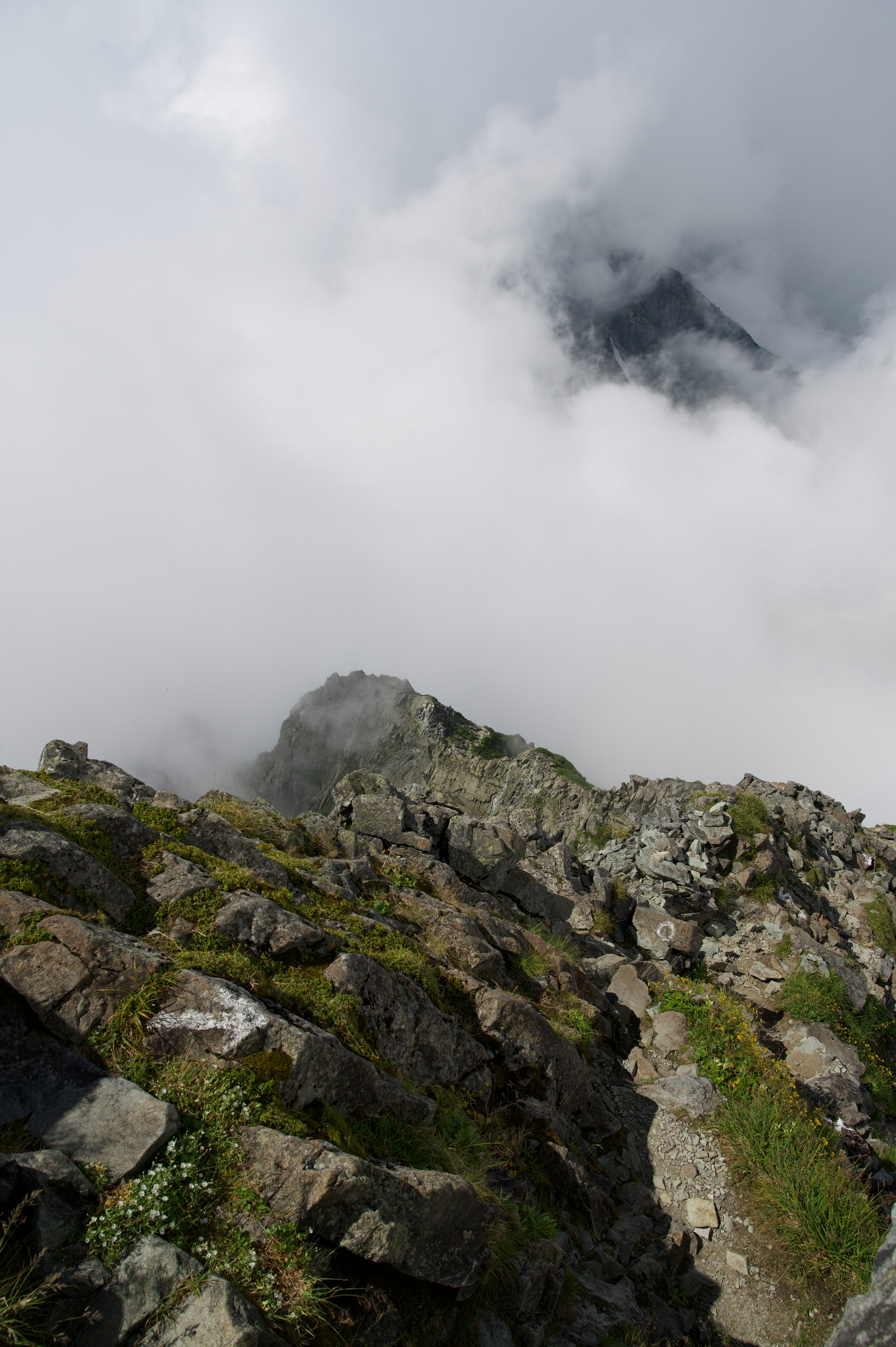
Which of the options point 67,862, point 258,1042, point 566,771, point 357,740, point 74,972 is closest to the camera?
point 74,972

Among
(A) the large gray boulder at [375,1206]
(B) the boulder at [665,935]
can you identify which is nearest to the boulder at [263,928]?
(A) the large gray boulder at [375,1206]

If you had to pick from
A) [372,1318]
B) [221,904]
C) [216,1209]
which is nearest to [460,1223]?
[372,1318]

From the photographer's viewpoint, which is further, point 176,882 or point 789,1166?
point 789,1166

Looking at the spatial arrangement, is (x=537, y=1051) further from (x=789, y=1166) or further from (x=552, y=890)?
(x=552, y=890)

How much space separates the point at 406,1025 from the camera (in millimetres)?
8531

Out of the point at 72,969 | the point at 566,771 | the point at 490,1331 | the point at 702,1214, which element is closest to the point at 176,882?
the point at 72,969

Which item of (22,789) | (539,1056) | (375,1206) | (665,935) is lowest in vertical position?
(375,1206)

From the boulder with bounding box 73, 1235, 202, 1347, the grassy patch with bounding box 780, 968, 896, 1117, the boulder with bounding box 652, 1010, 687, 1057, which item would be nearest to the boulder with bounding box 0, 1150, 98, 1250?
the boulder with bounding box 73, 1235, 202, 1347

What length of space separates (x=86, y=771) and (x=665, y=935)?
59.2 feet

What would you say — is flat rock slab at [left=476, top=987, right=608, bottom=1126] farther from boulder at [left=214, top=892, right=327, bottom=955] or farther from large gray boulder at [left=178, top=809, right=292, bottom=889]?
large gray boulder at [left=178, top=809, right=292, bottom=889]

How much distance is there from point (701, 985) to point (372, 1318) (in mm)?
13179

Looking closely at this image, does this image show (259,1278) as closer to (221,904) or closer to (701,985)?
(221,904)

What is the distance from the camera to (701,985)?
621 inches

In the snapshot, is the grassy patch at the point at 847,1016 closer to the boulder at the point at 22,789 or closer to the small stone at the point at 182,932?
the small stone at the point at 182,932
